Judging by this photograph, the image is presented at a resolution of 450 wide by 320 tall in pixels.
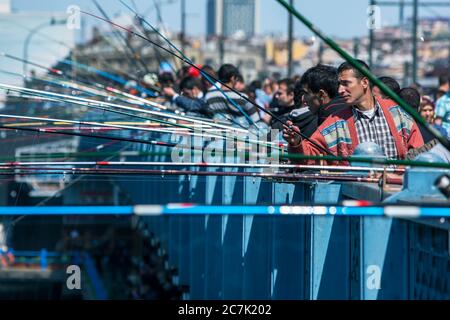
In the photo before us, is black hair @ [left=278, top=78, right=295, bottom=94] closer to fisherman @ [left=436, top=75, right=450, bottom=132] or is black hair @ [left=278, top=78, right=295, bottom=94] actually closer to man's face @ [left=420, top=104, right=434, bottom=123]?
fisherman @ [left=436, top=75, right=450, bottom=132]

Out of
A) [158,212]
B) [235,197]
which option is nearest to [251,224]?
[235,197]

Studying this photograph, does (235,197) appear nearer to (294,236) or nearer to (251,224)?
(251,224)

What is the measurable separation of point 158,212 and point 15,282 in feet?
43.6

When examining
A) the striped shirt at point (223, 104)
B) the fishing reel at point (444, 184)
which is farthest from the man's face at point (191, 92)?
the fishing reel at point (444, 184)

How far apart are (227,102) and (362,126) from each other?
397 cm

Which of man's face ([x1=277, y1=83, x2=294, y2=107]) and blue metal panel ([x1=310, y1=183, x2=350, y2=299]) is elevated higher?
man's face ([x1=277, y1=83, x2=294, y2=107])

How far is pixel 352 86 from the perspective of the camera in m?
7.72

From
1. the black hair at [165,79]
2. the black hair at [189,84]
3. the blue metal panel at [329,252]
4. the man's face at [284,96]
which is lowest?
the blue metal panel at [329,252]

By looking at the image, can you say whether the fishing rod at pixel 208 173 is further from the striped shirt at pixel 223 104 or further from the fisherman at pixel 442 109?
the fisherman at pixel 442 109

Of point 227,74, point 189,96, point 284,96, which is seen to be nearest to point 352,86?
point 227,74

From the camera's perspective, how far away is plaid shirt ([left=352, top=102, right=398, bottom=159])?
7.58 meters

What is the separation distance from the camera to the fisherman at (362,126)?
7.57 meters

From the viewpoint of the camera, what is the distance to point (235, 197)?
9.48m

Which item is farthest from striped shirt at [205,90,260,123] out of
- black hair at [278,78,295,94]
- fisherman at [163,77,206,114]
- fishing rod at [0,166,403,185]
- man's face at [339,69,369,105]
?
fishing rod at [0,166,403,185]
